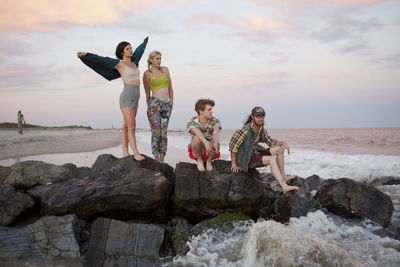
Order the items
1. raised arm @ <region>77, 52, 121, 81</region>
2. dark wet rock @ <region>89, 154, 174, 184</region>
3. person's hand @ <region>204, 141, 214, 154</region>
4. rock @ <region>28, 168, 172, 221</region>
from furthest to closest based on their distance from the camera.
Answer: raised arm @ <region>77, 52, 121, 81</region>
dark wet rock @ <region>89, 154, 174, 184</region>
person's hand @ <region>204, 141, 214, 154</region>
rock @ <region>28, 168, 172, 221</region>

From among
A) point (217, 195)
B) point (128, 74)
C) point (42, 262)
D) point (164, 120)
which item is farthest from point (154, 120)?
point (42, 262)

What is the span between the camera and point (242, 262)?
12.6 ft

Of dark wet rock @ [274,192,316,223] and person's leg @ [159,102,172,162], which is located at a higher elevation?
person's leg @ [159,102,172,162]

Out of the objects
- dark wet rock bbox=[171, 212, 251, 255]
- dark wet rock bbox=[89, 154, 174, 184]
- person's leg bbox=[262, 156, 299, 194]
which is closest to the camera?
dark wet rock bbox=[171, 212, 251, 255]

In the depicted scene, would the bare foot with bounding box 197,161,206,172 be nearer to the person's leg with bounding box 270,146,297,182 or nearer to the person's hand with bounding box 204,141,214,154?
the person's hand with bounding box 204,141,214,154

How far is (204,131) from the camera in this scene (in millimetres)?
5391

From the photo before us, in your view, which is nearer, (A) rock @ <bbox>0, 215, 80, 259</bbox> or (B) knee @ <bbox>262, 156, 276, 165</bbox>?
(A) rock @ <bbox>0, 215, 80, 259</bbox>

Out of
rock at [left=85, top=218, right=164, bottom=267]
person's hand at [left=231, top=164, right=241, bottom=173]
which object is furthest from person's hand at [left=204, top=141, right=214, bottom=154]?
rock at [left=85, top=218, right=164, bottom=267]

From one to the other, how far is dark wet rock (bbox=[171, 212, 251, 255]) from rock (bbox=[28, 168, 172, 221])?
56 centimetres

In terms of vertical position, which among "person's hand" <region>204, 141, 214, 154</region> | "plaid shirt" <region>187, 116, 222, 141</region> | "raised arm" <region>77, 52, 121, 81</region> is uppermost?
"raised arm" <region>77, 52, 121, 81</region>

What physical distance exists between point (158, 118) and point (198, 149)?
4.91ft

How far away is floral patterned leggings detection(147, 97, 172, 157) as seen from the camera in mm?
6270

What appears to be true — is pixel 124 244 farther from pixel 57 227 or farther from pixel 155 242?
pixel 57 227

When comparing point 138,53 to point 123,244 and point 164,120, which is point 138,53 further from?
point 123,244
